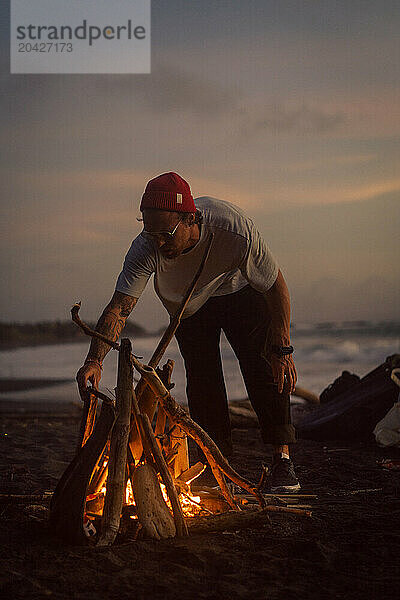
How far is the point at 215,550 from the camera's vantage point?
8.72 feet

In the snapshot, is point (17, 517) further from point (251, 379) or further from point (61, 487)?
point (251, 379)

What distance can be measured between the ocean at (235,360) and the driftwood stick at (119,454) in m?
5.45

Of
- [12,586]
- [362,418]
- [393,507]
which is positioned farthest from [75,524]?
[362,418]

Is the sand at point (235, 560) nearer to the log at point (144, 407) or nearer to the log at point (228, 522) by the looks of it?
the log at point (228, 522)

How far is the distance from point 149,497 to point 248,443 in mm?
2830

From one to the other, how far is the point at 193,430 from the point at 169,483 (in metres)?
0.25

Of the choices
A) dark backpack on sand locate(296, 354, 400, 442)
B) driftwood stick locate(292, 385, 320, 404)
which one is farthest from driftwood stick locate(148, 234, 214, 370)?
driftwood stick locate(292, 385, 320, 404)

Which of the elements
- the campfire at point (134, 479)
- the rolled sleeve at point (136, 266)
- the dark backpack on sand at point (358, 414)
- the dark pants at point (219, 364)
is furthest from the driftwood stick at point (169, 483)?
the dark backpack on sand at point (358, 414)

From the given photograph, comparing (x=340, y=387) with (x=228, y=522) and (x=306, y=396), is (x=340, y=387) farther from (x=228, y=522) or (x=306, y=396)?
(x=228, y=522)

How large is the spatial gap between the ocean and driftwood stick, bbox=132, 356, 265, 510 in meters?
5.38

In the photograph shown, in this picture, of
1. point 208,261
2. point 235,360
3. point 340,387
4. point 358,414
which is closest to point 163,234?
point 208,261

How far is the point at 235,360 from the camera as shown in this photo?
1733 cm

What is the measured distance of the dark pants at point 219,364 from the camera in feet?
11.9

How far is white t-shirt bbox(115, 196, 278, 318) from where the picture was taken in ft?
10.8
